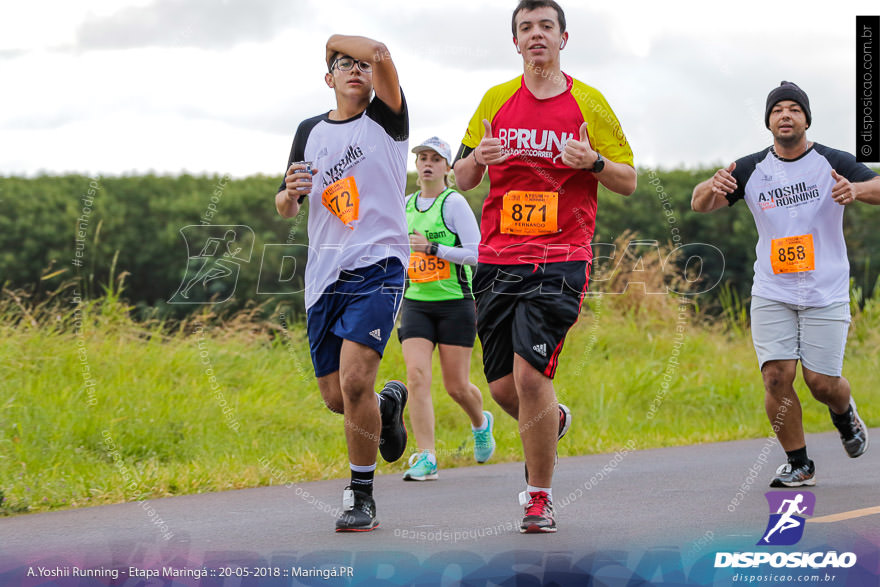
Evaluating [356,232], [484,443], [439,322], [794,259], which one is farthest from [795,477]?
[356,232]

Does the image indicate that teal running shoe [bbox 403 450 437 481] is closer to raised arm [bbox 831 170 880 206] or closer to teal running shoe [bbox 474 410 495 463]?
teal running shoe [bbox 474 410 495 463]

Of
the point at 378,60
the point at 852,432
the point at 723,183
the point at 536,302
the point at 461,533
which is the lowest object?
the point at 461,533

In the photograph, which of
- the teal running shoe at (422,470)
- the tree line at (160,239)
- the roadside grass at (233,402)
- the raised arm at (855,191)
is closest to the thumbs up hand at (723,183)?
the raised arm at (855,191)

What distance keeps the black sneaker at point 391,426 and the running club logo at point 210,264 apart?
19.5ft

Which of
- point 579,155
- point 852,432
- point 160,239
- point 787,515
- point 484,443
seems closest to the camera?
point 579,155

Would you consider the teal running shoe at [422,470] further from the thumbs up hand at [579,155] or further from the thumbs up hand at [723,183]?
the thumbs up hand at [579,155]

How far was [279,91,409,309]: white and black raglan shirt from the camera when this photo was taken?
5.56 m

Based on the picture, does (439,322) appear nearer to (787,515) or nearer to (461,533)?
(461,533)

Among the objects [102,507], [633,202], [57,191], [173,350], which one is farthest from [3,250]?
[633,202]

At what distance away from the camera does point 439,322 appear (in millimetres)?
8055

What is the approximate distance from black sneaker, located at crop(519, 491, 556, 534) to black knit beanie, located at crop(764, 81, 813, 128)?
280 centimetres

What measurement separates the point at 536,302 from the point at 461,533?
1.21 m

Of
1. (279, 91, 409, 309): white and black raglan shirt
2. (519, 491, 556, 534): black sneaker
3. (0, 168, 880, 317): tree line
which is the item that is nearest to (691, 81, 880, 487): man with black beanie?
(519, 491, 556, 534): black sneaker

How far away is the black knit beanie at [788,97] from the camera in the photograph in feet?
21.6
